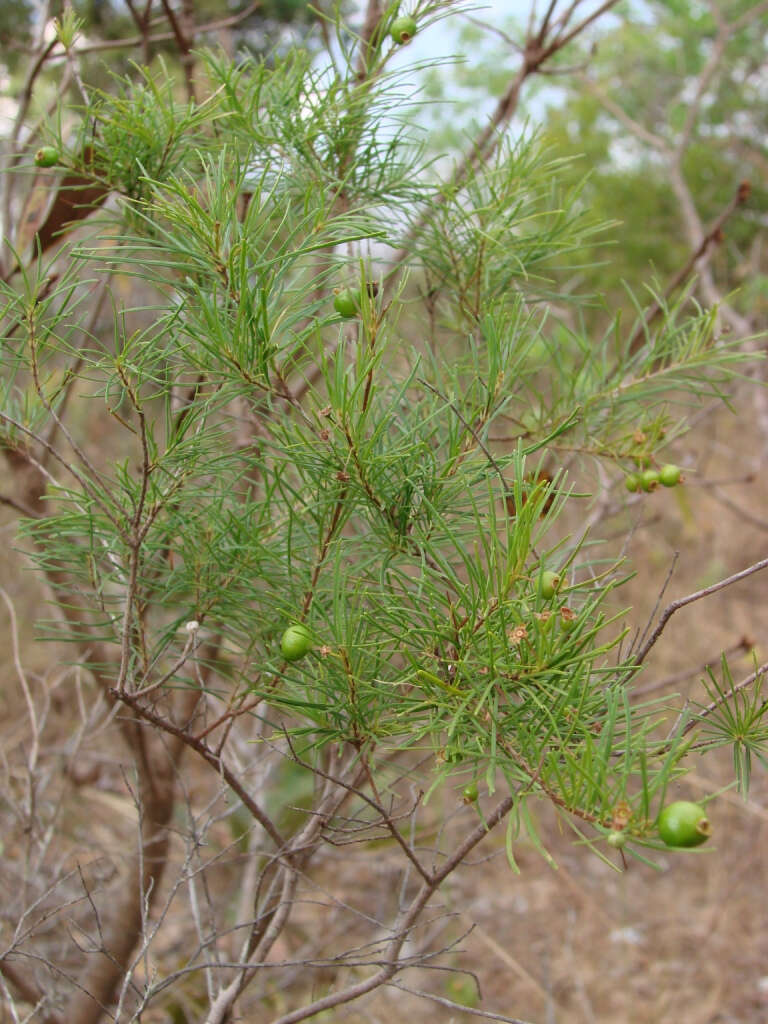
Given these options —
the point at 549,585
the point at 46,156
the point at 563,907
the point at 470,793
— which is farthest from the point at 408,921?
the point at 563,907

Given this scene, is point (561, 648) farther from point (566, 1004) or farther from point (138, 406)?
point (566, 1004)

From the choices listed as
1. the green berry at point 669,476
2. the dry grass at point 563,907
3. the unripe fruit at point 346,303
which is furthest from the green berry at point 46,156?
the dry grass at point 563,907

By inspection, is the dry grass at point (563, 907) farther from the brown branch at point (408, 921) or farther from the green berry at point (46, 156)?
the green berry at point (46, 156)

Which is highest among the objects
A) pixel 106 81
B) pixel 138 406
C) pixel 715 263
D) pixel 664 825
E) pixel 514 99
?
pixel 106 81

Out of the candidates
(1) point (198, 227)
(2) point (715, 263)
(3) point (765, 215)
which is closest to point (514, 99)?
(1) point (198, 227)

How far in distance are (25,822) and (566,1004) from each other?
5.36 ft

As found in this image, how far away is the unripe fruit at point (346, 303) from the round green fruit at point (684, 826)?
0.93ft

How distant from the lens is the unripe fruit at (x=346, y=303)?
0.46 m

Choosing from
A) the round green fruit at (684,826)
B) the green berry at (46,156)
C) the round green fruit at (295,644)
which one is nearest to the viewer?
the round green fruit at (684,826)

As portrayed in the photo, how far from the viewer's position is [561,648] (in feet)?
1.29

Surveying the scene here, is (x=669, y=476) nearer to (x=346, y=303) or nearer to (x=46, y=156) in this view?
(x=346, y=303)

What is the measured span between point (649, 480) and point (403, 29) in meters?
0.32

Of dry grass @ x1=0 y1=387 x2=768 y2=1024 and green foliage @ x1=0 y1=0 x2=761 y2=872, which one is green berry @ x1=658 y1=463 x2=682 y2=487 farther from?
dry grass @ x1=0 y1=387 x2=768 y2=1024

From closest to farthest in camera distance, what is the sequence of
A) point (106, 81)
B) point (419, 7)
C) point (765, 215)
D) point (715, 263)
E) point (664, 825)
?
1. point (664, 825)
2. point (419, 7)
3. point (106, 81)
4. point (715, 263)
5. point (765, 215)
